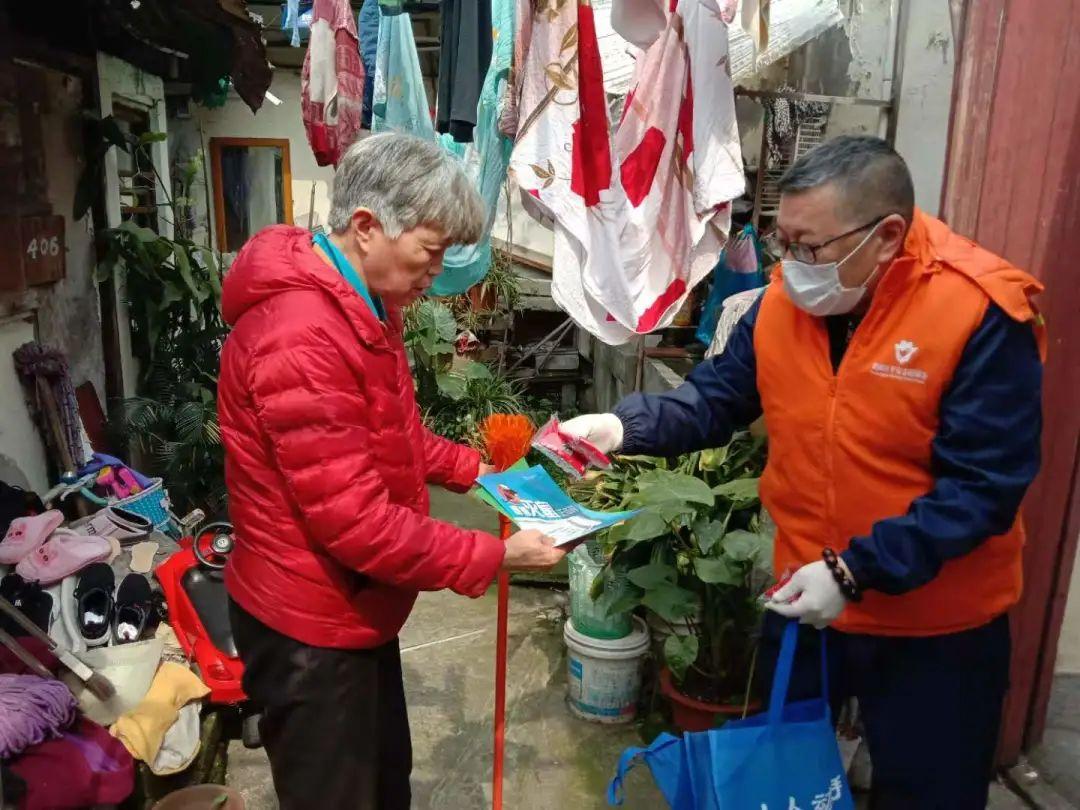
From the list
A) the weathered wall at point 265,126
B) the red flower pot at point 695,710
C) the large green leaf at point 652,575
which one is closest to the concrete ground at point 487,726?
the red flower pot at point 695,710

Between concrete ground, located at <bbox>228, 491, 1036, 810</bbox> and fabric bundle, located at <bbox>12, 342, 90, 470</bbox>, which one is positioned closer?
concrete ground, located at <bbox>228, 491, 1036, 810</bbox>

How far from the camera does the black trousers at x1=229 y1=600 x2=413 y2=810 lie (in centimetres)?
180

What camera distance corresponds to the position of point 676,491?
2938mm

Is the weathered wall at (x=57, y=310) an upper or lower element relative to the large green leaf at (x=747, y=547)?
upper

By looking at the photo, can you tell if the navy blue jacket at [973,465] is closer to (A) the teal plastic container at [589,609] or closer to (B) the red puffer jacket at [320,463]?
(B) the red puffer jacket at [320,463]

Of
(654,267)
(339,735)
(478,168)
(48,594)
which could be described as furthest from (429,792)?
(478,168)

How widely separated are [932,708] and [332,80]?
322cm

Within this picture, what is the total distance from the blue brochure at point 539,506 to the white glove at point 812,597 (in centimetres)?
45

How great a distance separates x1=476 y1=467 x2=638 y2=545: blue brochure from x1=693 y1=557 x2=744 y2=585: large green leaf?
2.84ft

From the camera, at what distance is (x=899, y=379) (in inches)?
64.9

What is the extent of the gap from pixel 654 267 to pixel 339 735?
185 centimetres

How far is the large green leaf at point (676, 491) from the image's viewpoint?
2887 mm

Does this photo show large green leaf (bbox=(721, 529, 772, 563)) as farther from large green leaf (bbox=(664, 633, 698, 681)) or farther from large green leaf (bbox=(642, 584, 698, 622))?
large green leaf (bbox=(664, 633, 698, 681))

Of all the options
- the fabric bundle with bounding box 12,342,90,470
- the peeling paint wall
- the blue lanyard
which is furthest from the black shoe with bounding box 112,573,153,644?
the peeling paint wall
